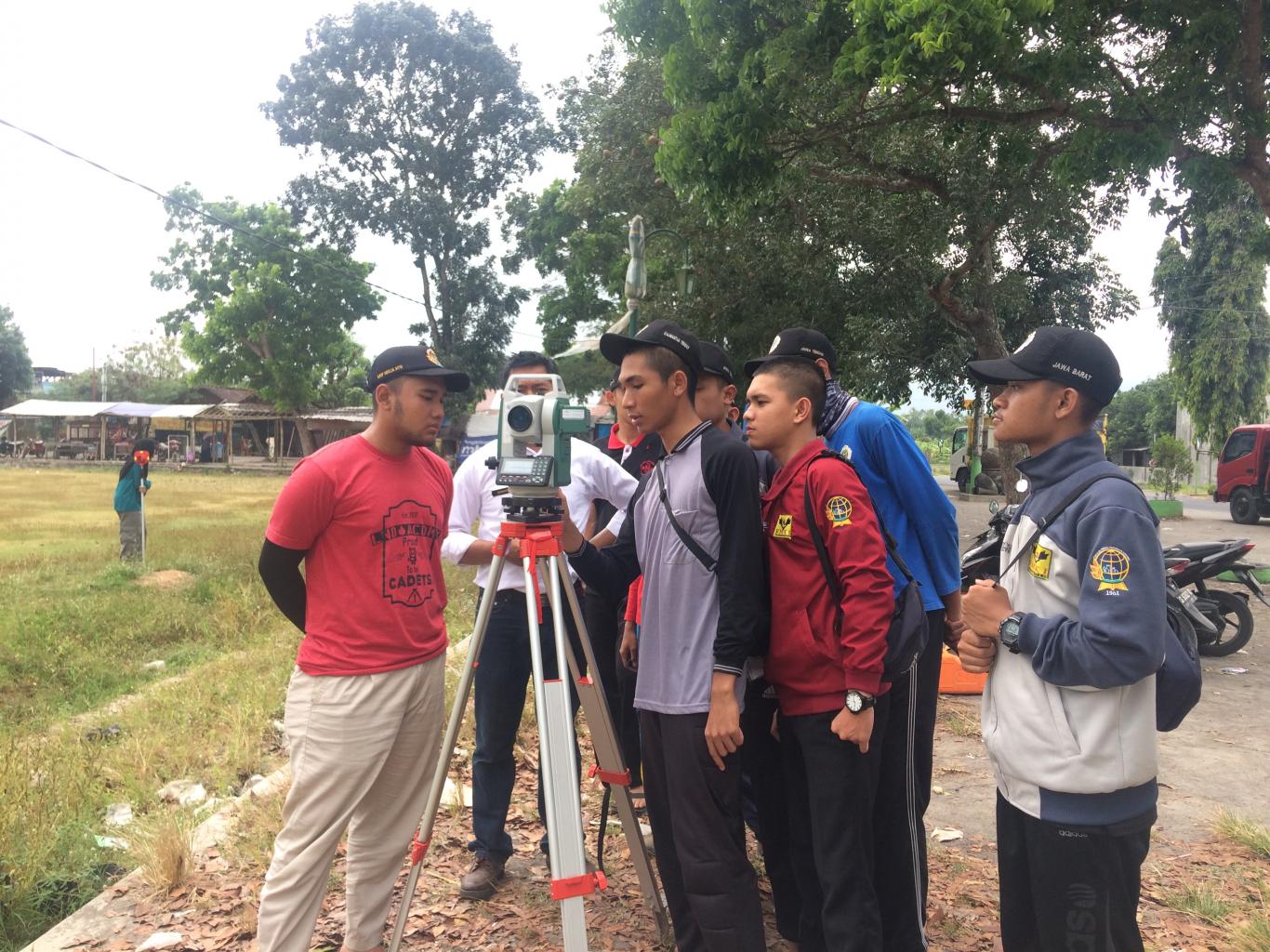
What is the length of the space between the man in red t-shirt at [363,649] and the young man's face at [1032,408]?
5.40ft

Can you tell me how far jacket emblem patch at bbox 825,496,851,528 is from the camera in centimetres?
233

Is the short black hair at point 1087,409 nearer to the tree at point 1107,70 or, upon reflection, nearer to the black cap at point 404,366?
the black cap at point 404,366

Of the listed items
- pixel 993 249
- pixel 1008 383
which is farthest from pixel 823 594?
pixel 993 249

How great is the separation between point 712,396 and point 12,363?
70.1 m

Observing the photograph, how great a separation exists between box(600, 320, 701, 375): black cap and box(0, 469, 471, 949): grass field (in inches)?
119

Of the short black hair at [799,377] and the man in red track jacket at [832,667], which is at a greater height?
the short black hair at [799,377]

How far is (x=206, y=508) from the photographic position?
2141 centimetres

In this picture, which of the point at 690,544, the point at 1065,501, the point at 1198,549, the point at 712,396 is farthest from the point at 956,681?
the point at 1065,501

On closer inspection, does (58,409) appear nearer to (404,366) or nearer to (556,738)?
(404,366)

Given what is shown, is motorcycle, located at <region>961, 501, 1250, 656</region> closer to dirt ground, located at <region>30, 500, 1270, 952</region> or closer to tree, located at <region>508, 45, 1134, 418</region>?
dirt ground, located at <region>30, 500, 1270, 952</region>

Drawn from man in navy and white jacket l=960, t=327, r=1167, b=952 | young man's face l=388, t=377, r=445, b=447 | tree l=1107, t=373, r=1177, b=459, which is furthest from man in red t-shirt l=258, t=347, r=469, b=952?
tree l=1107, t=373, r=1177, b=459

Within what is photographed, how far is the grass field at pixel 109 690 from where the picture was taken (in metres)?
3.71

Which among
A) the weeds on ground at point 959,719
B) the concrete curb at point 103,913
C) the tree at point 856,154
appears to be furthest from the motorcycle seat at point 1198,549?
the concrete curb at point 103,913

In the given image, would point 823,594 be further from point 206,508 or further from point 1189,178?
point 206,508
